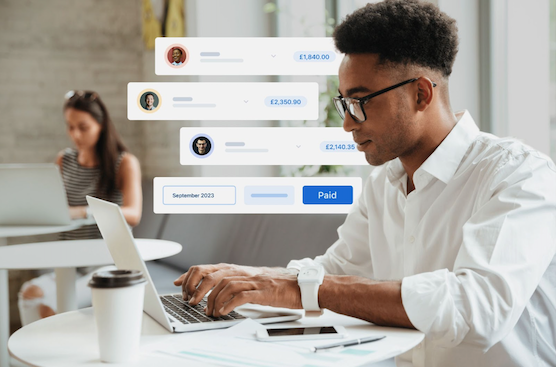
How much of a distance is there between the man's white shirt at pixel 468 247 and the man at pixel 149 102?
1387 mm

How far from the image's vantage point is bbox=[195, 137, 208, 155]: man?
2713 mm

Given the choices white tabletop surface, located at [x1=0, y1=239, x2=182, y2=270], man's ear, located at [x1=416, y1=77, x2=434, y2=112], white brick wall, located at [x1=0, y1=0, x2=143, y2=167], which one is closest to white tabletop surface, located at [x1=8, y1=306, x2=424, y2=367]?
man's ear, located at [x1=416, y1=77, x2=434, y2=112]

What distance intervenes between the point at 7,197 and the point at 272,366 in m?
2.40

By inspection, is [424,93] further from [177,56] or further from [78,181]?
[78,181]

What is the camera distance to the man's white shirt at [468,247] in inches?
39.9

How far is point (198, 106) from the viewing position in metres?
2.71

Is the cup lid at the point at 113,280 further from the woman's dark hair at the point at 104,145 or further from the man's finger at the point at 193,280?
the woman's dark hair at the point at 104,145

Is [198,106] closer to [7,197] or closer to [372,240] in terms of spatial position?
[7,197]

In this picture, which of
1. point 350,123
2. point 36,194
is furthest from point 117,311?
point 36,194

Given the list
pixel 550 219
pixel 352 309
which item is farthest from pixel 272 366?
pixel 550 219

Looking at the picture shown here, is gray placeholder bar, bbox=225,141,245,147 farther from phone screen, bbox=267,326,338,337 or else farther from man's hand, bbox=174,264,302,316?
phone screen, bbox=267,326,338,337

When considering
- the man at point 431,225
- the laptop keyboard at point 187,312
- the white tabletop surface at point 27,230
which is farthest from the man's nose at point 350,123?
the white tabletop surface at point 27,230

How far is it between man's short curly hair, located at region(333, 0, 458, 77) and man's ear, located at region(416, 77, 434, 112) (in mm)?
46

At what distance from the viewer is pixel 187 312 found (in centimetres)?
119
